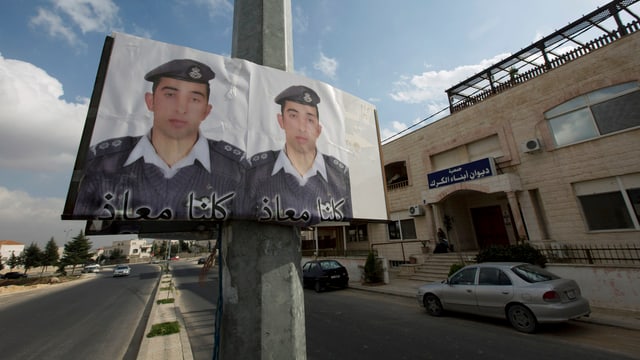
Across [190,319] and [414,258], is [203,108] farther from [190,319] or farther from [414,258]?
[414,258]

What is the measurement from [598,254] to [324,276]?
1074cm

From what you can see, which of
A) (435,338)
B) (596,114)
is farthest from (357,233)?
(435,338)

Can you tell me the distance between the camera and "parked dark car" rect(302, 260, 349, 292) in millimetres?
13516

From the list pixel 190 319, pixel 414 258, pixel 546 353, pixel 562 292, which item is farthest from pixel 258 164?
pixel 414 258

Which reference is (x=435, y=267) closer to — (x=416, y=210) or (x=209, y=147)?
(x=416, y=210)

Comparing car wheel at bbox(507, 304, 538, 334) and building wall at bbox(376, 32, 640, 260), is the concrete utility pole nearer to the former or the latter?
car wheel at bbox(507, 304, 538, 334)

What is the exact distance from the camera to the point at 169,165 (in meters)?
1.66

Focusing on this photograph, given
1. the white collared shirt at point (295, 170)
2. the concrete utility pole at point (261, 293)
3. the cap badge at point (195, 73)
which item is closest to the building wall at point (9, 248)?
the cap badge at point (195, 73)

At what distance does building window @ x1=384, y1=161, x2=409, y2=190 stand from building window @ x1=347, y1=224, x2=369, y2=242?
15.0ft

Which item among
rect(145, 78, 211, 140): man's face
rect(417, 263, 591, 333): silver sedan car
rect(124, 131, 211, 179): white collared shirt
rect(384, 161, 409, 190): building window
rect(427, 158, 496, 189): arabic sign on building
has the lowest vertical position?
rect(417, 263, 591, 333): silver sedan car

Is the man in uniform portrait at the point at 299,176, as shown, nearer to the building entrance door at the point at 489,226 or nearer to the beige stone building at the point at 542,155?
the beige stone building at the point at 542,155

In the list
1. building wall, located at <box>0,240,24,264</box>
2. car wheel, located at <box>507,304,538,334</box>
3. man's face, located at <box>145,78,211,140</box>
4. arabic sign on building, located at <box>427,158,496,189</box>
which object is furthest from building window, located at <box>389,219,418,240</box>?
building wall, located at <box>0,240,24,264</box>

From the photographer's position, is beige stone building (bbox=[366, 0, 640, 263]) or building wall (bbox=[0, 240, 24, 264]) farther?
building wall (bbox=[0, 240, 24, 264])

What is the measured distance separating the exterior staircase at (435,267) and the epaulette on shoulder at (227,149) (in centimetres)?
1292
